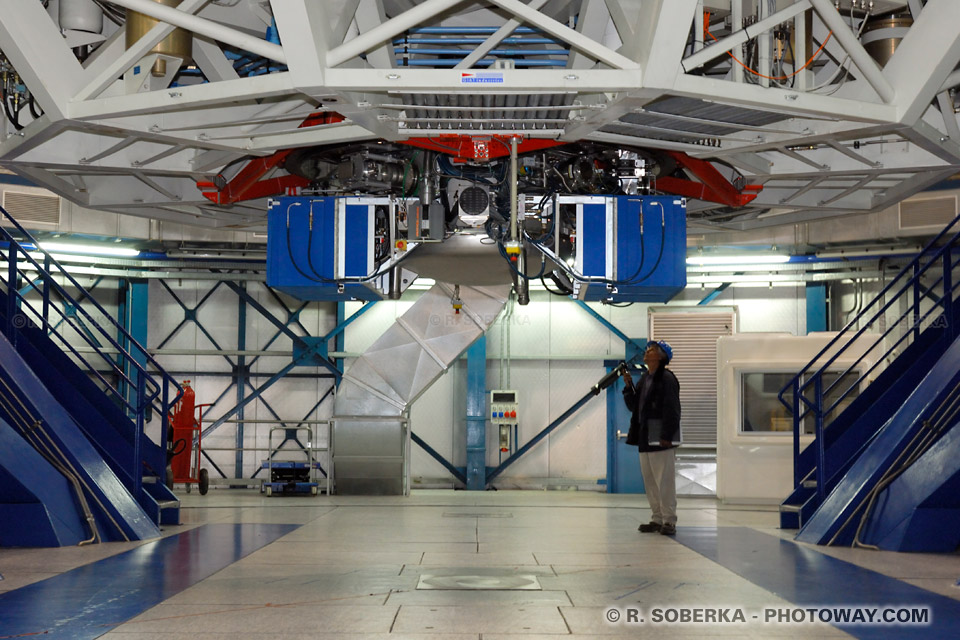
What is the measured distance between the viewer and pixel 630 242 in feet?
36.8

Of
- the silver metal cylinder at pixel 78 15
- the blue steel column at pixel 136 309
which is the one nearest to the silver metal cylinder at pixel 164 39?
the silver metal cylinder at pixel 78 15

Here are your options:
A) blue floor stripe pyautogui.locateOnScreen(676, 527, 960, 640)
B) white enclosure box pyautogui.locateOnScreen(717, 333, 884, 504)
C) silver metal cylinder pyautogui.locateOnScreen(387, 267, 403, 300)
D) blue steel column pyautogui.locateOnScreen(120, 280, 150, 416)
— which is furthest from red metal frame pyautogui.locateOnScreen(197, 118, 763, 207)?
blue steel column pyautogui.locateOnScreen(120, 280, 150, 416)

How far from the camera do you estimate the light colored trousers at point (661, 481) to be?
11023 millimetres

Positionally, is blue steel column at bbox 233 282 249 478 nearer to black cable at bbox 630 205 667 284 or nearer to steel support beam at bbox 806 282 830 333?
black cable at bbox 630 205 667 284

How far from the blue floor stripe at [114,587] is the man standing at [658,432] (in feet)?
13.5

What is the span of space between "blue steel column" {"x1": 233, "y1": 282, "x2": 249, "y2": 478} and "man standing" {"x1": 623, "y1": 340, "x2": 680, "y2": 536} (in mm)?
11015

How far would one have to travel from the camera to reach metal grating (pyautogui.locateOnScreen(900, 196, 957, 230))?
55.9 ft

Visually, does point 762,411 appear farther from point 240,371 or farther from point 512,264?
point 240,371

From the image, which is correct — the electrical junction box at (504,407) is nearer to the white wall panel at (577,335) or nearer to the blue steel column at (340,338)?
the white wall panel at (577,335)

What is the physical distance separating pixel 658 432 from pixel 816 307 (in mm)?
10568

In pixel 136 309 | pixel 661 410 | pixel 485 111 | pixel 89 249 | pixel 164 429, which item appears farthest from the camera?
pixel 136 309

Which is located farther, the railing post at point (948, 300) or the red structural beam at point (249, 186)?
the red structural beam at point (249, 186)

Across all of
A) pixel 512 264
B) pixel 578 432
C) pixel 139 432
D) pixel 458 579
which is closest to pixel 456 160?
pixel 512 264

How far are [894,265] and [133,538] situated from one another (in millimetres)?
14576
